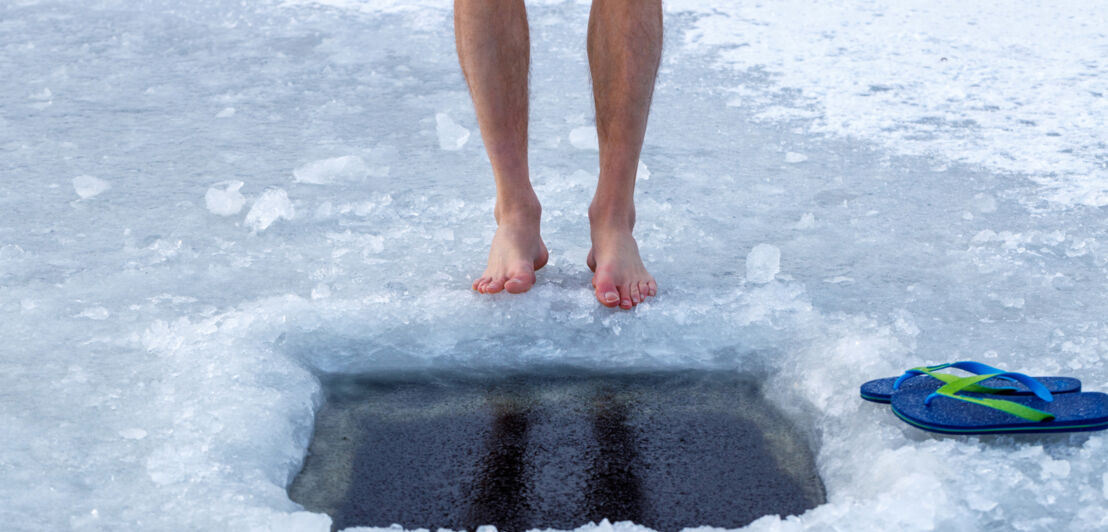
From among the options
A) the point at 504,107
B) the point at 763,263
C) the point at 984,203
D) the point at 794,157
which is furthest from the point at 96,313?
the point at 984,203

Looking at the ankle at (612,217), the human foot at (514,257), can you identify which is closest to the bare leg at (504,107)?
the human foot at (514,257)

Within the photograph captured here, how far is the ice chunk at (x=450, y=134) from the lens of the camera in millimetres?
2908

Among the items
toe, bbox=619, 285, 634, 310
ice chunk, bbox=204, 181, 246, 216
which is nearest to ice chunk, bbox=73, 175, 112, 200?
ice chunk, bbox=204, 181, 246, 216

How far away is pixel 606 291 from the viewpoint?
6.72ft

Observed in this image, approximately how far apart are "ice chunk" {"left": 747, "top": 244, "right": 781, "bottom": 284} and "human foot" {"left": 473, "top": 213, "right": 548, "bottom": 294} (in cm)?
40

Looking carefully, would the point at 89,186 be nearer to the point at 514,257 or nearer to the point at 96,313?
the point at 96,313

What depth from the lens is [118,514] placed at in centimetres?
150

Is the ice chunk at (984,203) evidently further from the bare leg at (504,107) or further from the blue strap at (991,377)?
the bare leg at (504,107)

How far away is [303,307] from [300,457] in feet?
1.27

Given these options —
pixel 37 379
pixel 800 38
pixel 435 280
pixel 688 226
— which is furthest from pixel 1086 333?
pixel 800 38

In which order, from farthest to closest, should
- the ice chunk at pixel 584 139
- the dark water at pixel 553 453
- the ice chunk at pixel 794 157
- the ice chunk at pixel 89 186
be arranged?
the ice chunk at pixel 584 139
the ice chunk at pixel 794 157
the ice chunk at pixel 89 186
the dark water at pixel 553 453

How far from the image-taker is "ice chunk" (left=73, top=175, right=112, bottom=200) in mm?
2609

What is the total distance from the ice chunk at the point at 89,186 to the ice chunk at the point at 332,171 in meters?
0.44

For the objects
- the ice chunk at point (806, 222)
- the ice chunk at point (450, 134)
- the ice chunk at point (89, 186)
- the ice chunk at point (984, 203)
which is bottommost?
the ice chunk at point (89, 186)
